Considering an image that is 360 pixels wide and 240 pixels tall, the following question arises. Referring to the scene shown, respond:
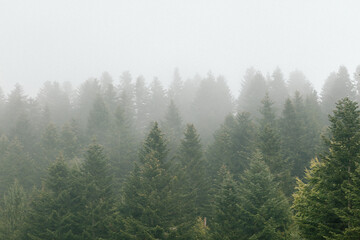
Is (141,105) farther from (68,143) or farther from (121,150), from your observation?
(121,150)

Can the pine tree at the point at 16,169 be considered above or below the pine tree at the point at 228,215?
above

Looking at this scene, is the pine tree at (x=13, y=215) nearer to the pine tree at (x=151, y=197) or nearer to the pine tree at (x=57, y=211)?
the pine tree at (x=57, y=211)

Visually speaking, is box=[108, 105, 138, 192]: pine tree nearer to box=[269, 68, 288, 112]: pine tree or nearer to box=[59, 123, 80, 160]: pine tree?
box=[59, 123, 80, 160]: pine tree

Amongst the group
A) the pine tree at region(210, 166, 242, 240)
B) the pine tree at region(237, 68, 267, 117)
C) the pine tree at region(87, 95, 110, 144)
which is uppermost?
the pine tree at region(237, 68, 267, 117)

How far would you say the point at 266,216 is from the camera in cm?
2212

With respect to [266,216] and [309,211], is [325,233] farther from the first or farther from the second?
[266,216]

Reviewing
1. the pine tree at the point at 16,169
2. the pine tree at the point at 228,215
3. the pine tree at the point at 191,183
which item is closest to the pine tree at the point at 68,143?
the pine tree at the point at 16,169

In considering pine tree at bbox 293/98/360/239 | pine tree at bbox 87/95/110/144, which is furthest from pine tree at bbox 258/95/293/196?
pine tree at bbox 87/95/110/144

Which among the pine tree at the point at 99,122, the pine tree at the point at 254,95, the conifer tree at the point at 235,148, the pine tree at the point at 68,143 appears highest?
the pine tree at the point at 254,95

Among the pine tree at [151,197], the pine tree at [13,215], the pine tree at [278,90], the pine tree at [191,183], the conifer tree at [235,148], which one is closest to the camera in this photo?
the pine tree at [151,197]

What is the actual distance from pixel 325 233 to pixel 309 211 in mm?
1372

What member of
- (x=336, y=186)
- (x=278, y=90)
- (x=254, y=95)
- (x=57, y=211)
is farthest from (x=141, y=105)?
(x=336, y=186)

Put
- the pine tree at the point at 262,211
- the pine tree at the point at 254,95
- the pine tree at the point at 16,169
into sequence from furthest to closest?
1. the pine tree at the point at 254,95
2. the pine tree at the point at 16,169
3. the pine tree at the point at 262,211

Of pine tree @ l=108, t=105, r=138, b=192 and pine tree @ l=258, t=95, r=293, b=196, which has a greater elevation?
pine tree @ l=108, t=105, r=138, b=192
